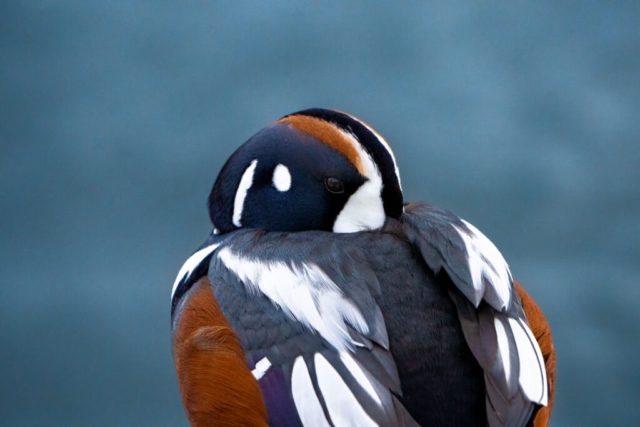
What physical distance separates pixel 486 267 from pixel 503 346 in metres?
0.09

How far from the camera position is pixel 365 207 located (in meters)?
0.67

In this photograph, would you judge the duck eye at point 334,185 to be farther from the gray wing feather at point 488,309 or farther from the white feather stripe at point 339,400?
the white feather stripe at point 339,400

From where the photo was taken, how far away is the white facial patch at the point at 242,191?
0.74 m

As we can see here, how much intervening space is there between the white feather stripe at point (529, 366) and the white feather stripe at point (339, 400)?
0.52 ft

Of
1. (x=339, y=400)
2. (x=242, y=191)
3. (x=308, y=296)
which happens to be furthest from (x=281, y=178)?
(x=339, y=400)

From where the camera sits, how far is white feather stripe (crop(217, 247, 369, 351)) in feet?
1.88

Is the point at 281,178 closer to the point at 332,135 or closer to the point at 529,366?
the point at 332,135

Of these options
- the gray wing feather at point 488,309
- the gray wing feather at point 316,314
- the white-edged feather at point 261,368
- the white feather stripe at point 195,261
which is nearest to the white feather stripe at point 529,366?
the gray wing feather at point 488,309

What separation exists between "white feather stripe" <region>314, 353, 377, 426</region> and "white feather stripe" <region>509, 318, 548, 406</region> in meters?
0.16

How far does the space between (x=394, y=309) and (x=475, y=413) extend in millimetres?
118

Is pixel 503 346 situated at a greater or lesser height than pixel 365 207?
lesser

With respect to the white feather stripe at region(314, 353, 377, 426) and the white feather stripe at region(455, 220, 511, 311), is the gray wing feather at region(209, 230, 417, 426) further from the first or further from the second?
the white feather stripe at region(455, 220, 511, 311)

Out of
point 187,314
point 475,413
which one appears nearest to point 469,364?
point 475,413

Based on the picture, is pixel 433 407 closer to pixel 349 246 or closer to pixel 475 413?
pixel 475 413
